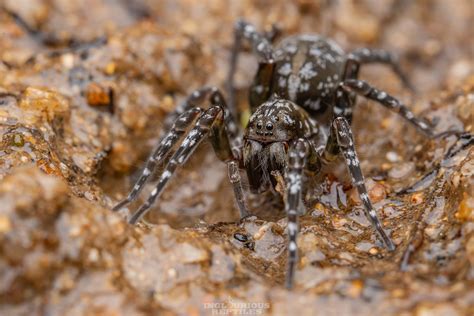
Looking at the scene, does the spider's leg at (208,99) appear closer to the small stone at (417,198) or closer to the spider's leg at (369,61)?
the spider's leg at (369,61)

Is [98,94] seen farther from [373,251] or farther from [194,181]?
[373,251]

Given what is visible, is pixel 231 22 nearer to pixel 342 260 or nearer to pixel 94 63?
pixel 94 63

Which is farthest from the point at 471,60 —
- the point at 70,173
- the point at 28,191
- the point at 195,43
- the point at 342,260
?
the point at 28,191

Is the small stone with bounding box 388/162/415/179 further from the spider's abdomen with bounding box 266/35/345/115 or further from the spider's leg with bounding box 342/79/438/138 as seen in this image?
the spider's abdomen with bounding box 266/35/345/115

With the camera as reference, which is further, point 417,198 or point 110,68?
point 110,68

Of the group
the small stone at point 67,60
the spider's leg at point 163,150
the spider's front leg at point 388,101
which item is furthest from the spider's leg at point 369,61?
the small stone at point 67,60

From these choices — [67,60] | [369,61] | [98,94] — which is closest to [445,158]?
[369,61]

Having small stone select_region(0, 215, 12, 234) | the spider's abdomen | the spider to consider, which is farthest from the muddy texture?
the spider's abdomen
